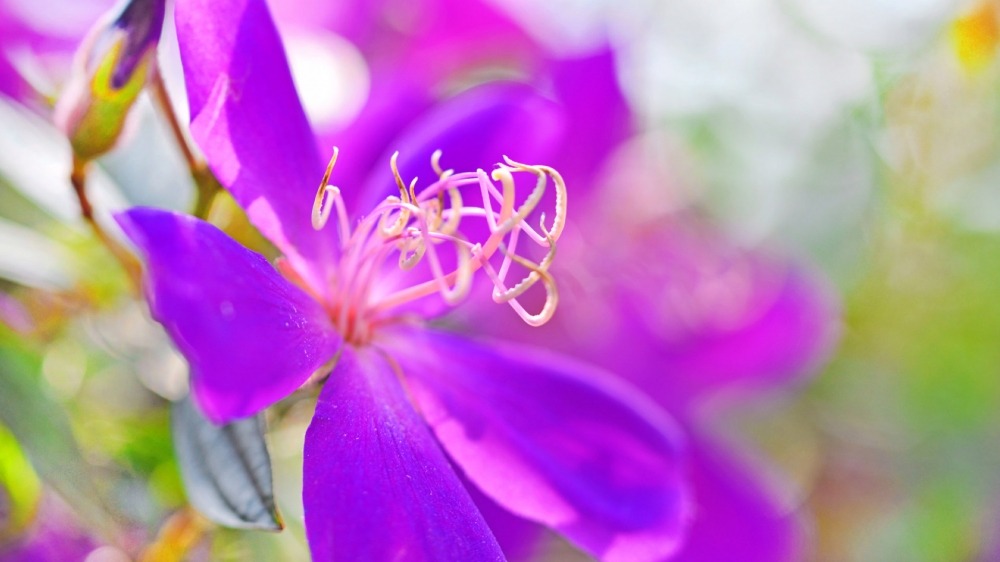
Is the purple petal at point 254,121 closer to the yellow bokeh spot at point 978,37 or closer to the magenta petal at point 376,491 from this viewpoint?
the magenta petal at point 376,491

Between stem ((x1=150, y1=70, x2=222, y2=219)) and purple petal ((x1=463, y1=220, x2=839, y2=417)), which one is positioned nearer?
stem ((x1=150, y1=70, x2=222, y2=219))

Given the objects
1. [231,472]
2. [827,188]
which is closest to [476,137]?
[231,472]

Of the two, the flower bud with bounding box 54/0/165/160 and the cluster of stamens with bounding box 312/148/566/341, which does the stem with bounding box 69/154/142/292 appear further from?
the cluster of stamens with bounding box 312/148/566/341

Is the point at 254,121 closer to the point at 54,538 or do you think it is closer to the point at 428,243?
the point at 428,243

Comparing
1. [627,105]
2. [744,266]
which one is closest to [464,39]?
[627,105]

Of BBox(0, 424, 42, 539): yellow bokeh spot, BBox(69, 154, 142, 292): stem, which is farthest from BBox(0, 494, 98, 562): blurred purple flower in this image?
BBox(69, 154, 142, 292): stem

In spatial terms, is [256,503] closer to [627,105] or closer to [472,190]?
[472,190]

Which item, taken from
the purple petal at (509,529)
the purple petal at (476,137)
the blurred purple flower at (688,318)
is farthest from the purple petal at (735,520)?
the purple petal at (476,137)
